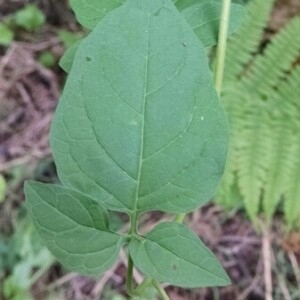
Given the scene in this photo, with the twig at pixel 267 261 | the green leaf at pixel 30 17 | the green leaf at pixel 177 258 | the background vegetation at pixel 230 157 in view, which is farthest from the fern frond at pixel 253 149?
the green leaf at pixel 177 258

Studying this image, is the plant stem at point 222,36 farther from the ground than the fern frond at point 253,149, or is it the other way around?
the plant stem at point 222,36

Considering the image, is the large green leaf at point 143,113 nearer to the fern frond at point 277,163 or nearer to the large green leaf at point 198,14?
the large green leaf at point 198,14

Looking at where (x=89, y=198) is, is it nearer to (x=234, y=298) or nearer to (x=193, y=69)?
(x=193, y=69)

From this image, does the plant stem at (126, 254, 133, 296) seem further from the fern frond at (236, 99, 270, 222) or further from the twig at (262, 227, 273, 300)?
the twig at (262, 227, 273, 300)

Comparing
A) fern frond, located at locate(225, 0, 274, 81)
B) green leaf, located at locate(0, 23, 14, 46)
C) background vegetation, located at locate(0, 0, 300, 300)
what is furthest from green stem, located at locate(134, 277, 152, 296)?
green leaf, located at locate(0, 23, 14, 46)

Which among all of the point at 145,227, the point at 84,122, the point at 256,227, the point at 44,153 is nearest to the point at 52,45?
the point at 44,153

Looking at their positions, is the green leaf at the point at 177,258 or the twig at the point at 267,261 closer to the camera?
the green leaf at the point at 177,258

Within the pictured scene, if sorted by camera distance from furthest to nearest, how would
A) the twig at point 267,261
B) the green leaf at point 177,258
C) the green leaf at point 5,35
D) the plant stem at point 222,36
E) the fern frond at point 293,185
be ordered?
the green leaf at point 5,35, the twig at point 267,261, the fern frond at point 293,185, the plant stem at point 222,36, the green leaf at point 177,258
